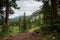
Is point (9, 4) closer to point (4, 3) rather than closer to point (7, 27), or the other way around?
point (4, 3)

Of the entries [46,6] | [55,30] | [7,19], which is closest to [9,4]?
[7,19]

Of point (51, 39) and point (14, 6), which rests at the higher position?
point (14, 6)

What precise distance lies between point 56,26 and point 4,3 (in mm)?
10188

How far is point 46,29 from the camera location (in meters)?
10.8

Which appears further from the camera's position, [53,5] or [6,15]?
[6,15]

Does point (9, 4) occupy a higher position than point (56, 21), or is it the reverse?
point (9, 4)

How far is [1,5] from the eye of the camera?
18703 mm

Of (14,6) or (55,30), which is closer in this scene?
(55,30)

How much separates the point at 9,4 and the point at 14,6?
112cm

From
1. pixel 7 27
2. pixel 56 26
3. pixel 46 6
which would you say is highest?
pixel 46 6

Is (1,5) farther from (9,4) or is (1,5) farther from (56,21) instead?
(56,21)

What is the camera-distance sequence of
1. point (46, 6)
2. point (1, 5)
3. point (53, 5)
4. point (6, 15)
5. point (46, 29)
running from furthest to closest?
point (6, 15) < point (1, 5) < point (46, 6) < point (53, 5) < point (46, 29)

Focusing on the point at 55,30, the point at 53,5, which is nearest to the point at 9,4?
the point at 53,5

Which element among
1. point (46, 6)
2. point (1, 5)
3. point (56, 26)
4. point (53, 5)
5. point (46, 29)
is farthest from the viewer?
point (1, 5)
